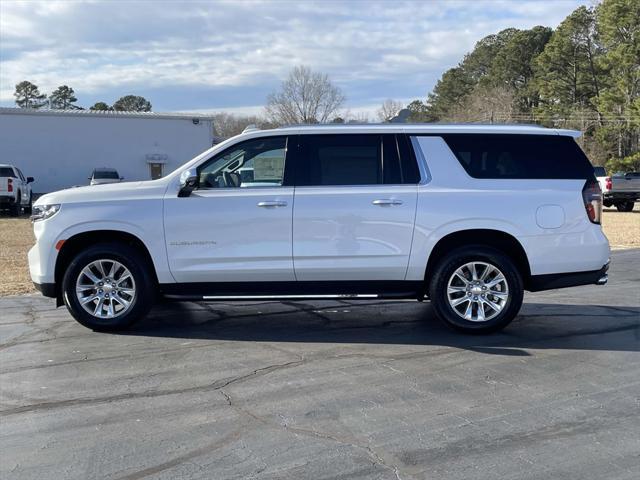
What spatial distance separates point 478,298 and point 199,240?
9.33ft

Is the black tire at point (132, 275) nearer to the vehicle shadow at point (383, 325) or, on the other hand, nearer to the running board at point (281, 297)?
the vehicle shadow at point (383, 325)

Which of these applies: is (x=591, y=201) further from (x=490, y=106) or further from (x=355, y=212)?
(x=490, y=106)

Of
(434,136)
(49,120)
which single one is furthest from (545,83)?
(434,136)

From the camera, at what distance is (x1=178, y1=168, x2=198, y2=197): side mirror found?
21.9 feet

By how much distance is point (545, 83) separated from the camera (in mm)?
62969

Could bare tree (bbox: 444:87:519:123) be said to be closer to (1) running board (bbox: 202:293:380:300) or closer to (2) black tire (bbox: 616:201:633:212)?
(2) black tire (bbox: 616:201:633:212)

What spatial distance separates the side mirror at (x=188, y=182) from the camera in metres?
6.66

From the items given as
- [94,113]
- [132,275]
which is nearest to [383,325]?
[132,275]

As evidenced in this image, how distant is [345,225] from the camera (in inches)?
260

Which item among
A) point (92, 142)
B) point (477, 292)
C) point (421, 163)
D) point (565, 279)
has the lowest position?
point (477, 292)

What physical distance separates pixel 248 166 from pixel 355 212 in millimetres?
1227

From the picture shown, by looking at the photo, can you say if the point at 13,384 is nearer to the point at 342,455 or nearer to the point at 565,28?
the point at 342,455

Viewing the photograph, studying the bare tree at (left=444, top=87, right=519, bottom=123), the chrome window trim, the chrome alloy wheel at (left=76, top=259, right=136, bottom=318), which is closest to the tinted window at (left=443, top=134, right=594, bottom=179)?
the chrome window trim

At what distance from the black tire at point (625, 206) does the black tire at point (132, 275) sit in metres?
26.5
